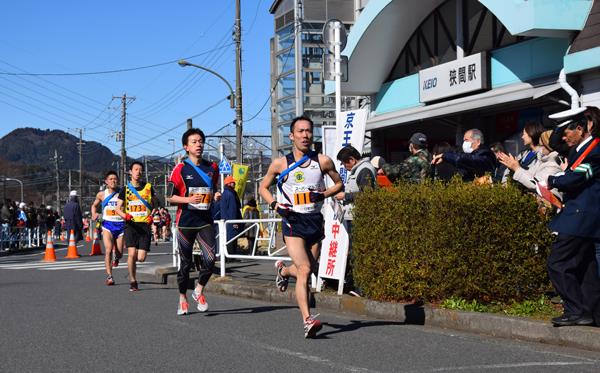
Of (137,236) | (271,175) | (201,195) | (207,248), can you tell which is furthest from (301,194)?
(137,236)

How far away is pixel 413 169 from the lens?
955cm

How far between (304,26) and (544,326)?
32.7m

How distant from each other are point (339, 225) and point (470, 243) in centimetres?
228

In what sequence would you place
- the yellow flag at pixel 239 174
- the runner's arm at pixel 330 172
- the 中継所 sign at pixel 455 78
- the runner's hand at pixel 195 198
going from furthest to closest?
the yellow flag at pixel 239 174
the 中継所 sign at pixel 455 78
the runner's hand at pixel 195 198
the runner's arm at pixel 330 172

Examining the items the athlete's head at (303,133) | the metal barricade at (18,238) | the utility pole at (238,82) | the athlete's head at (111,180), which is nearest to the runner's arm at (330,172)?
the athlete's head at (303,133)

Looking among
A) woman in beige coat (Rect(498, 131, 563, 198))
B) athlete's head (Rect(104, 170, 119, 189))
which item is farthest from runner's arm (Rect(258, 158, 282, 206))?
athlete's head (Rect(104, 170, 119, 189))

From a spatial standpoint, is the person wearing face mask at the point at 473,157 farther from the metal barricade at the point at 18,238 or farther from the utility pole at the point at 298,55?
the metal barricade at the point at 18,238

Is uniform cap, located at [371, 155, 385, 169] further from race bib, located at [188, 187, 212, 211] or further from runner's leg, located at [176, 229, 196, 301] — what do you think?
runner's leg, located at [176, 229, 196, 301]

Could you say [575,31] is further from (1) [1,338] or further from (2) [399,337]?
(1) [1,338]

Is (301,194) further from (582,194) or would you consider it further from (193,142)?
(582,194)

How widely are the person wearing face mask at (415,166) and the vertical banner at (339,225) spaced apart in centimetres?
62

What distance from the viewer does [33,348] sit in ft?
22.2

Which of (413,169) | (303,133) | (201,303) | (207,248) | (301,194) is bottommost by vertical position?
(201,303)

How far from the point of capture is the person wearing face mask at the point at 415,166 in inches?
375
